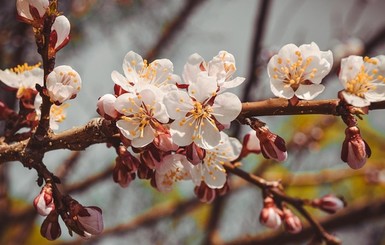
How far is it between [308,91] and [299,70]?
0.07m

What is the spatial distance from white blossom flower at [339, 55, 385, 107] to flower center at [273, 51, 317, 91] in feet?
0.21

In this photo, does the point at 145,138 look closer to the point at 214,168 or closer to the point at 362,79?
the point at 214,168

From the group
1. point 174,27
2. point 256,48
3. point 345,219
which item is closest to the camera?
point 256,48

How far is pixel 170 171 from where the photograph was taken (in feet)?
2.92

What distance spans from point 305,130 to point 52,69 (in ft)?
7.28

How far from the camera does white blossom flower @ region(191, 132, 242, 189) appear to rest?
0.97 m

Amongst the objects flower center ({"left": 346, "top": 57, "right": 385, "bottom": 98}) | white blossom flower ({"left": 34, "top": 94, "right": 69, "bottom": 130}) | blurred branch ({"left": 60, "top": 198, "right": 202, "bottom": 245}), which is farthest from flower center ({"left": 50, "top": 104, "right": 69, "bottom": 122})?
blurred branch ({"left": 60, "top": 198, "right": 202, "bottom": 245})

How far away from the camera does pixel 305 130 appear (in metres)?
2.85

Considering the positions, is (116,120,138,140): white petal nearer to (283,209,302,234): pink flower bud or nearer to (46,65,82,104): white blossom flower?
(46,65,82,104): white blossom flower

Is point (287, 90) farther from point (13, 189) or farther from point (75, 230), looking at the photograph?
point (13, 189)

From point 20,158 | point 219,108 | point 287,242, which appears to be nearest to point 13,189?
point 287,242

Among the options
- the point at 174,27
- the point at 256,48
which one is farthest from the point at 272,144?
the point at 174,27

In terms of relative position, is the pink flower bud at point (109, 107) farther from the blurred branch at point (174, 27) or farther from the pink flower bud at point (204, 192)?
the blurred branch at point (174, 27)

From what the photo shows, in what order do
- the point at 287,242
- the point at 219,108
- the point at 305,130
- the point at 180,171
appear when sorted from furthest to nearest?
1. the point at 305,130
2. the point at 287,242
3. the point at 180,171
4. the point at 219,108
